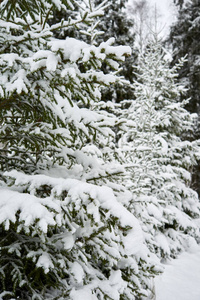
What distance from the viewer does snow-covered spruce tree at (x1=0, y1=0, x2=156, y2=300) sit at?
1.92 m

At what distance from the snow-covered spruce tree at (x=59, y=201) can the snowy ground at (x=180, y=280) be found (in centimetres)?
275

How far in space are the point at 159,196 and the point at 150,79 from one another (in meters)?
3.77

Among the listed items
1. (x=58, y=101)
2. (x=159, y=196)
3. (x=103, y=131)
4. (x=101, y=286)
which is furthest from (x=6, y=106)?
(x=159, y=196)

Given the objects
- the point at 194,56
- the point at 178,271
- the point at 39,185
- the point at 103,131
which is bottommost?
the point at 178,271

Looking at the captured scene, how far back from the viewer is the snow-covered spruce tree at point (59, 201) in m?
1.92

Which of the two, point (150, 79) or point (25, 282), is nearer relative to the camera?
point (25, 282)

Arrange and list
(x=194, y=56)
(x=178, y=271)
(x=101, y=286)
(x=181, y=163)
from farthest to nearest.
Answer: (x=194, y=56) < (x=181, y=163) < (x=178, y=271) < (x=101, y=286)

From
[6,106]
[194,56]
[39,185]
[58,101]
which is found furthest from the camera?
[194,56]

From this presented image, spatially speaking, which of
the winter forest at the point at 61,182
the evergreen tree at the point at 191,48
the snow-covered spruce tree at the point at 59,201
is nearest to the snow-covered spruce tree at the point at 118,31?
the evergreen tree at the point at 191,48

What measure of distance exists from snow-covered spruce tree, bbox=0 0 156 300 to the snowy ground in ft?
9.02

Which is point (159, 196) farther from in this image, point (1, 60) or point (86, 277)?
point (1, 60)

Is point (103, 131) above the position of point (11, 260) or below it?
above

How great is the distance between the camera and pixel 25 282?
2.23 metres

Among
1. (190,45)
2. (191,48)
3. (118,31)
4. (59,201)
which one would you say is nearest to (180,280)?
(59,201)
